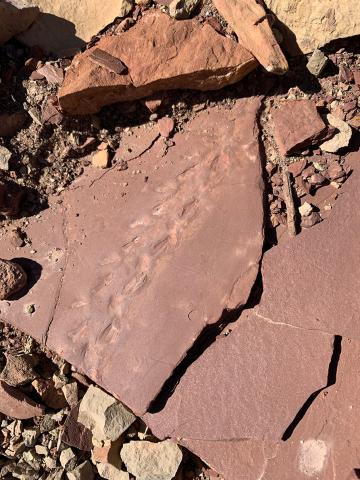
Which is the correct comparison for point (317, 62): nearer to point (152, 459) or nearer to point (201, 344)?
point (201, 344)

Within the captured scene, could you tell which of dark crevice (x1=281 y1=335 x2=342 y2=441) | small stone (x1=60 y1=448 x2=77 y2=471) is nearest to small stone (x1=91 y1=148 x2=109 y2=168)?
dark crevice (x1=281 y1=335 x2=342 y2=441)

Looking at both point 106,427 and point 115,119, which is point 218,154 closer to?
point 115,119

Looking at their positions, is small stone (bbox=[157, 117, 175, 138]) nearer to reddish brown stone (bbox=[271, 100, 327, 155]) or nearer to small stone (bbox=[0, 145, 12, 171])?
reddish brown stone (bbox=[271, 100, 327, 155])

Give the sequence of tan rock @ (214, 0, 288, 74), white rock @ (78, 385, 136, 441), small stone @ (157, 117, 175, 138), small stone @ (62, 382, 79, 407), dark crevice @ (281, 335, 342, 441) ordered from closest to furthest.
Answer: tan rock @ (214, 0, 288, 74)
dark crevice @ (281, 335, 342, 441)
small stone @ (157, 117, 175, 138)
white rock @ (78, 385, 136, 441)
small stone @ (62, 382, 79, 407)

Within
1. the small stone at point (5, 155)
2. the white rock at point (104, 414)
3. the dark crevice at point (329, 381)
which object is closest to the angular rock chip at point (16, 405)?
the white rock at point (104, 414)

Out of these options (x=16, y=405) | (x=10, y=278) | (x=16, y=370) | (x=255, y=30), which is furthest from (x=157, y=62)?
(x=16, y=405)

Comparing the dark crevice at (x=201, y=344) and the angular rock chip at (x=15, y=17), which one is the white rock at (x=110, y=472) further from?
the angular rock chip at (x=15, y=17)
